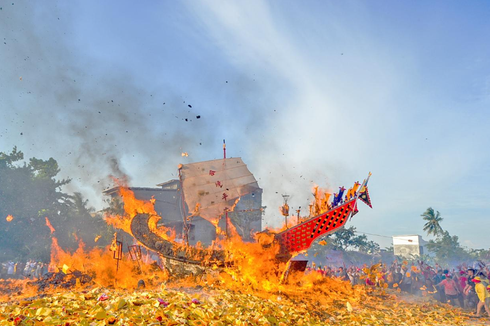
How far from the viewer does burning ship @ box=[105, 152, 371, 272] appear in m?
12.8

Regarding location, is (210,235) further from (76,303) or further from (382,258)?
(76,303)

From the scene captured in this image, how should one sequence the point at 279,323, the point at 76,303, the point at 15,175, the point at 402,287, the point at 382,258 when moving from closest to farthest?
the point at 76,303 < the point at 279,323 < the point at 402,287 < the point at 15,175 < the point at 382,258

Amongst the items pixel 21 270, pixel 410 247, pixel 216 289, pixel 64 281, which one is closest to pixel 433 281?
pixel 216 289

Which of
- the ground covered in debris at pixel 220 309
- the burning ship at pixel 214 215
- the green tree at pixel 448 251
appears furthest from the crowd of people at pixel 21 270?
the green tree at pixel 448 251

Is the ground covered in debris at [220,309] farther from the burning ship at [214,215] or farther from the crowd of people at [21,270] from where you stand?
the crowd of people at [21,270]

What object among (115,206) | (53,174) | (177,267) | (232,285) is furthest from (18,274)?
(232,285)

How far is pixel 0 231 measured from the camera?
2542 centimetres

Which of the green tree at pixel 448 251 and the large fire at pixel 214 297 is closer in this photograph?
the large fire at pixel 214 297

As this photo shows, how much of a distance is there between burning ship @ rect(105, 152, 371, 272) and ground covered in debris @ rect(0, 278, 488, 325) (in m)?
1.57

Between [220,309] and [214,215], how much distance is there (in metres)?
15.3

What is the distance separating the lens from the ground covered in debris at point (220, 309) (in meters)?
5.68

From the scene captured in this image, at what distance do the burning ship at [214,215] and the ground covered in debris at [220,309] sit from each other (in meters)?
1.57

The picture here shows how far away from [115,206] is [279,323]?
26057 mm

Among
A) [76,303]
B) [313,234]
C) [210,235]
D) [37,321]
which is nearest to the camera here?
[37,321]
